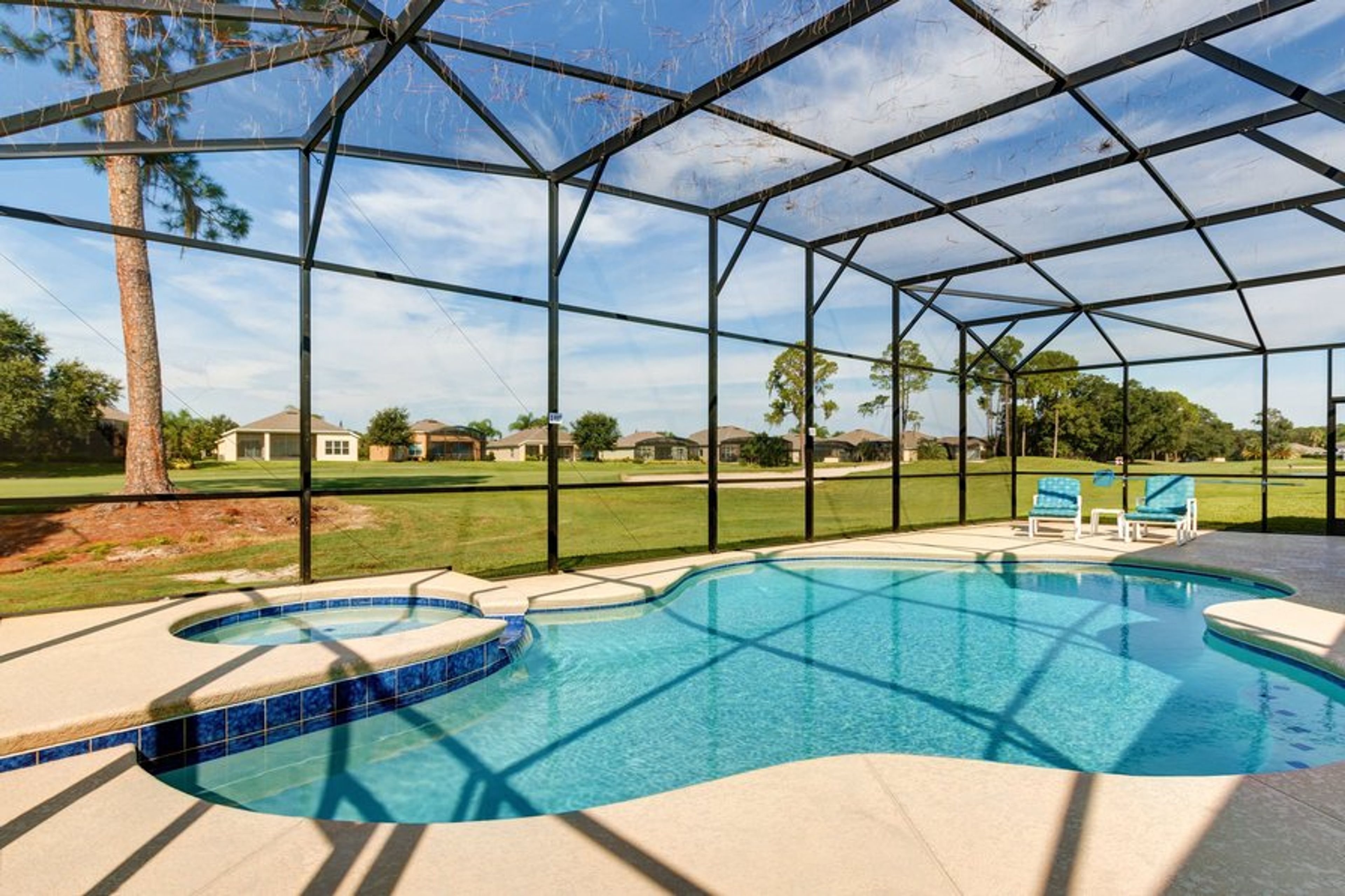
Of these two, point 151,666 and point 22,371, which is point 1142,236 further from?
point 22,371

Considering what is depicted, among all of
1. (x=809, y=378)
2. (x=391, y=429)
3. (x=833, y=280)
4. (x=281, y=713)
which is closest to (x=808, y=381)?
(x=809, y=378)

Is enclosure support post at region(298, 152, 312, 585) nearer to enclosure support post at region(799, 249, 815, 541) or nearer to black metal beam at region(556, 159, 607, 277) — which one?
black metal beam at region(556, 159, 607, 277)

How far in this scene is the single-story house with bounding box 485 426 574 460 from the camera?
7.75 m

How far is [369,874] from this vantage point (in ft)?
5.63

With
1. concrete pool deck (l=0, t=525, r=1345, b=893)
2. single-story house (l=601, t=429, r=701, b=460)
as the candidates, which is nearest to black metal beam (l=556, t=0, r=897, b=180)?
concrete pool deck (l=0, t=525, r=1345, b=893)

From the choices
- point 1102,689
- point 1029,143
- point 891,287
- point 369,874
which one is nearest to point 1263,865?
point 369,874

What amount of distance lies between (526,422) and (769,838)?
281 inches

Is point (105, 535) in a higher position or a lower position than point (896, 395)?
lower

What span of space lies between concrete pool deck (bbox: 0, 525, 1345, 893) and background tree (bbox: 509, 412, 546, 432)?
494 cm

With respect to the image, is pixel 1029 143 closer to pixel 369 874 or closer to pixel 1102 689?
pixel 1102 689

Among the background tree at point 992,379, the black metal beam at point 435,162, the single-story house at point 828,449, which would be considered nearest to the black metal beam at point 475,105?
the black metal beam at point 435,162

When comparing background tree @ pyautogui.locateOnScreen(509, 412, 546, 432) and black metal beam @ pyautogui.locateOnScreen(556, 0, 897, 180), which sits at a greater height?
black metal beam @ pyautogui.locateOnScreen(556, 0, 897, 180)

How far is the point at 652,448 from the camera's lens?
39.2 feet

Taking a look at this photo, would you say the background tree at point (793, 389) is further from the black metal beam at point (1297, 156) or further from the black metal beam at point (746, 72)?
the black metal beam at point (1297, 156)
